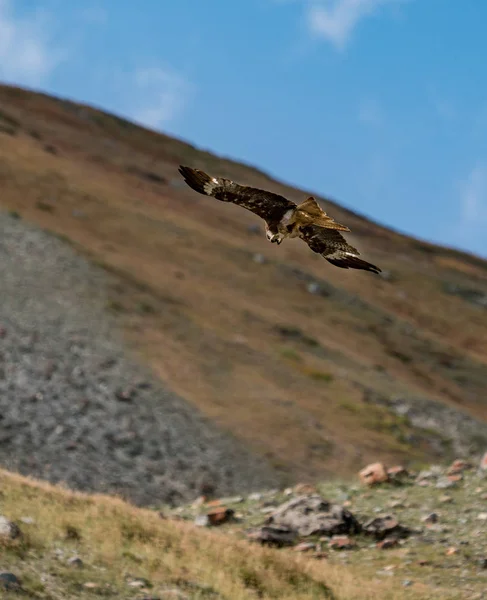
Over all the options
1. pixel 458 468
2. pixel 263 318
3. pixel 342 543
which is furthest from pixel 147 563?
pixel 263 318

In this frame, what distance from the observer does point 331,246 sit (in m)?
12.6

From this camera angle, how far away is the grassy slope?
59.3ft

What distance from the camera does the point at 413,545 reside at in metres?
23.5

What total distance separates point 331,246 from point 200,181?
1690 mm

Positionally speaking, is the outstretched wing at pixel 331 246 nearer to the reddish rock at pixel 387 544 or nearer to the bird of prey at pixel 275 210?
the bird of prey at pixel 275 210

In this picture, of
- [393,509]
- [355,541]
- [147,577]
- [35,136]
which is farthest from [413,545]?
[35,136]

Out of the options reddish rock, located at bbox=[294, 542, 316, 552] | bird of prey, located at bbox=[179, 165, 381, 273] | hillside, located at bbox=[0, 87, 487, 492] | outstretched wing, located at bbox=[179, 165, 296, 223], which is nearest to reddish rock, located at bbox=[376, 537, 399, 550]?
reddish rock, located at bbox=[294, 542, 316, 552]

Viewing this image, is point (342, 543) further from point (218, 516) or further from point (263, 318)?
point (263, 318)

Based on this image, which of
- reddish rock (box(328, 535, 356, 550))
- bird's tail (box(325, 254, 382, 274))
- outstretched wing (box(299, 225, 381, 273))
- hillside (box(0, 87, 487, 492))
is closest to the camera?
bird's tail (box(325, 254, 382, 274))

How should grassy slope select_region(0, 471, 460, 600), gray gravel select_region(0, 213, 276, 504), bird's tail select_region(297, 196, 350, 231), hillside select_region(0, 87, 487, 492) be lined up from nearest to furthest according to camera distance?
bird's tail select_region(297, 196, 350, 231) < grassy slope select_region(0, 471, 460, 600) < gray gravel select_region(0, 213, 276, 504) < hillside select_region(0, 87, 487, 492)

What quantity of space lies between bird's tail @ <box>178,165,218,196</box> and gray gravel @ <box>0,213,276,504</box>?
28.8 m

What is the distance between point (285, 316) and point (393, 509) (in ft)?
155

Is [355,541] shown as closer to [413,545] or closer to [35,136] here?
[413,545]

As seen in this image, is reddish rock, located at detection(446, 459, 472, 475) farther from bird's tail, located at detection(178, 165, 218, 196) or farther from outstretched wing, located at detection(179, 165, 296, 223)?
bird's tail, located at detection(178, 165, 218, 196)
